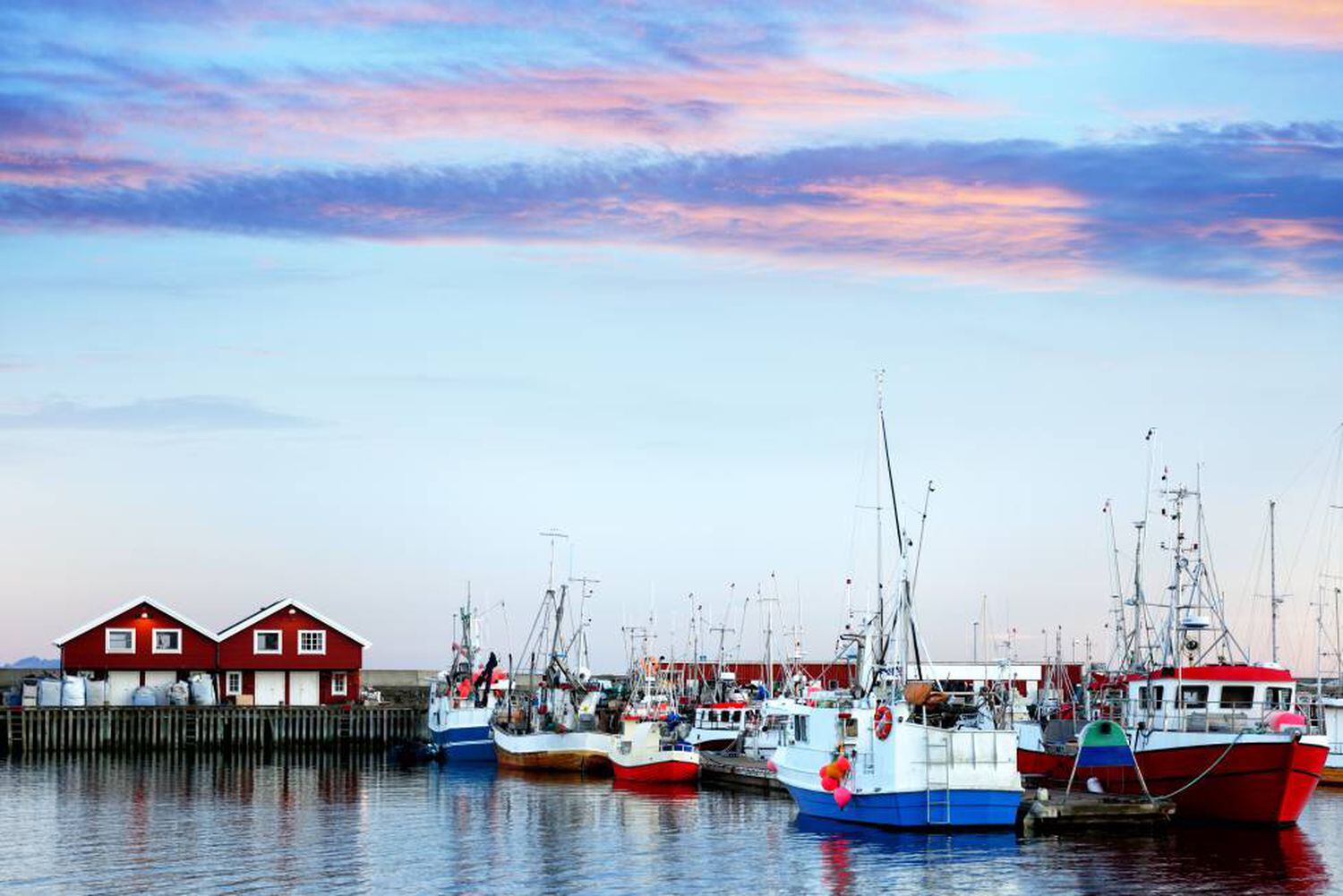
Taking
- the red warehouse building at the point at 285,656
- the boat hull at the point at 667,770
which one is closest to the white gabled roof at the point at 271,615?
the red warehouse building at the point at 285,656

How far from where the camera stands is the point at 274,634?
102 meters

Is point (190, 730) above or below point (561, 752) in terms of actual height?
below

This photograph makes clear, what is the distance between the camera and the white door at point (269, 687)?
4008 inches

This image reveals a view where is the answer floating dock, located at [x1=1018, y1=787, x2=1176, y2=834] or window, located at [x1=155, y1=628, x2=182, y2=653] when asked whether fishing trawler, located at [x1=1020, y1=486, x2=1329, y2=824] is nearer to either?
floating dock, located at [x1=1018, y1=787, x2=1176, y2=834]

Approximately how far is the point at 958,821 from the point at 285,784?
31958 mm

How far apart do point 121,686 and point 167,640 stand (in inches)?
144

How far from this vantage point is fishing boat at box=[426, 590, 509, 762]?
286ft

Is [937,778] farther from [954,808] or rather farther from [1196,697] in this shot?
[1196,697]

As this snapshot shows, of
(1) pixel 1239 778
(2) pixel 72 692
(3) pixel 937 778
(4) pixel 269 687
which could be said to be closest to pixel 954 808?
(3) pixel 937 778

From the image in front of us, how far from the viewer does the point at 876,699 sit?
51.7 meters

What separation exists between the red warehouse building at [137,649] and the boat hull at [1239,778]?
61.2 m

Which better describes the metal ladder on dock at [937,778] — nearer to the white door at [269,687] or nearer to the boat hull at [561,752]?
the boat hull at [561,752]

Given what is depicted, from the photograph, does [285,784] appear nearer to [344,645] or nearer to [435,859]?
[435,859]

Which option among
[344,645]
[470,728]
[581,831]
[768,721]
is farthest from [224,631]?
[581,831]
